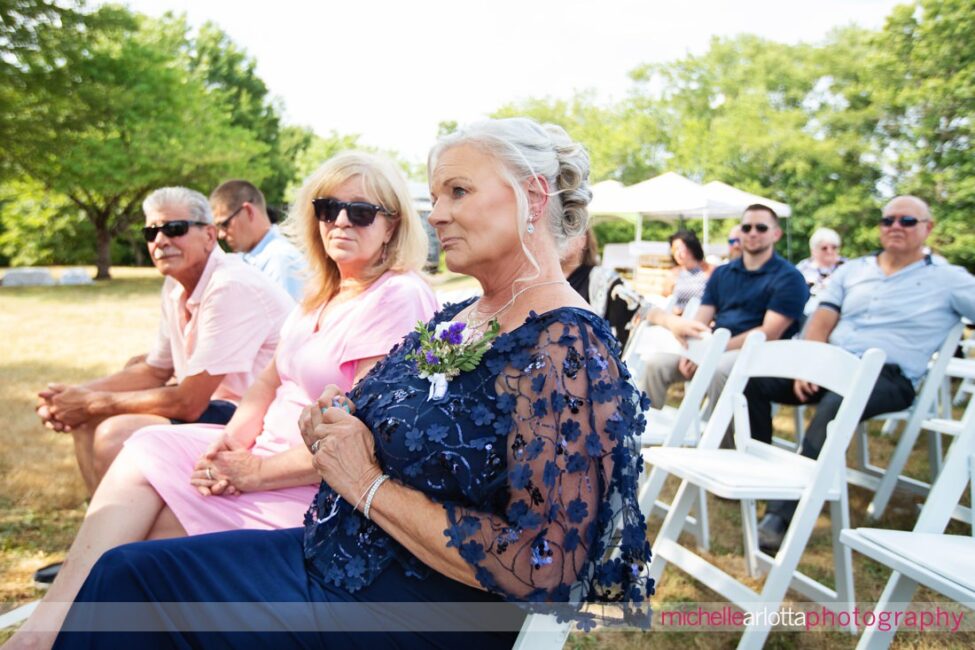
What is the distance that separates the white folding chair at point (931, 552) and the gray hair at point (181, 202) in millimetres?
3044

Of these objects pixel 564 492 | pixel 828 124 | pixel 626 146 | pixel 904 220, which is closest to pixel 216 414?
pixel 564 492

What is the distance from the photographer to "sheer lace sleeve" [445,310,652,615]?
5.00 ft

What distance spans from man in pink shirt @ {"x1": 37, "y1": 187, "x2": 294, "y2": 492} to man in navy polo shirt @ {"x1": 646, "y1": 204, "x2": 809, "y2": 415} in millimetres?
3096

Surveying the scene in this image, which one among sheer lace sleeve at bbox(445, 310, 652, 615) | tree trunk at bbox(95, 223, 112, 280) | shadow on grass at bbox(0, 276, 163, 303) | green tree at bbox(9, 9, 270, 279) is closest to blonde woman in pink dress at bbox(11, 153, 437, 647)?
sheer lace sleeve at bbox(445, 310, 652, 615)

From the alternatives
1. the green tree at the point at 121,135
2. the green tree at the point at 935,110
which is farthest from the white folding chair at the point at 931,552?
the green tree at the point at 935,110

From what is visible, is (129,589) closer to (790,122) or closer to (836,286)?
(836,286)

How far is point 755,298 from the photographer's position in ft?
18.3

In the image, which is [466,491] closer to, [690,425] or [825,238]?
[690,425]

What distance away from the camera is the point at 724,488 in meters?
2.80

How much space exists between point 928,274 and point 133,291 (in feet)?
76.4

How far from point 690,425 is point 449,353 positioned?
2.64 metres

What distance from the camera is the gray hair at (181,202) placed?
3.54m

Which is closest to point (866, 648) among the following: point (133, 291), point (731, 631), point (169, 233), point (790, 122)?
point (731, 631)

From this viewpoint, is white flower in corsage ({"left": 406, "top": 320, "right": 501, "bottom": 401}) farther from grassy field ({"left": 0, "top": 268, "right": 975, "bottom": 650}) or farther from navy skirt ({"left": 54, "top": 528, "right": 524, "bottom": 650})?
grassy field ({"left": 0, "top": 268, "right": 975, "bottom": 650})
